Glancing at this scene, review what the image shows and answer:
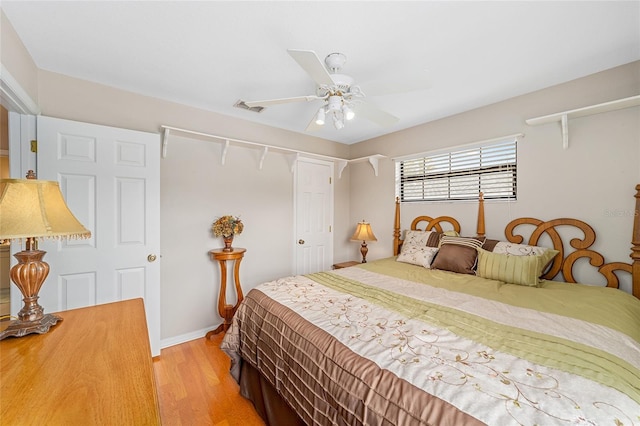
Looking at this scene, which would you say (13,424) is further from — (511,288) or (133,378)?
(511,288)

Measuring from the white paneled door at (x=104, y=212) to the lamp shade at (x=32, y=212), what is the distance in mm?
1325

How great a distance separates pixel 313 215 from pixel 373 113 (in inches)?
77.6

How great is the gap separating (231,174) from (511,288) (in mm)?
2799

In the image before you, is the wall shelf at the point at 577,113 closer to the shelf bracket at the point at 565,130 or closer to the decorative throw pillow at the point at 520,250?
the shelf bracket at the point at 565,130

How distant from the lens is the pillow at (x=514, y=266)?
1.98 metres

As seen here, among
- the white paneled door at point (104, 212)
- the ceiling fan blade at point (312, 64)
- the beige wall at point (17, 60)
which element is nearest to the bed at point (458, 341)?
the white paneled door at point (104, 212)

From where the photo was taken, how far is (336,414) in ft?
3.43

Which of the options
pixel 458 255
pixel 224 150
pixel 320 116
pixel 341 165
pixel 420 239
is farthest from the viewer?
pixel 341 165

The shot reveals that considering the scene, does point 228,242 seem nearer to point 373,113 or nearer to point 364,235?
A: point 364,235

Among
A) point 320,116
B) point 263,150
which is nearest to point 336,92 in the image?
point 320,116

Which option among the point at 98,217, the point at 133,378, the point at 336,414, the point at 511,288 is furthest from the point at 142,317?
the point at 511,288

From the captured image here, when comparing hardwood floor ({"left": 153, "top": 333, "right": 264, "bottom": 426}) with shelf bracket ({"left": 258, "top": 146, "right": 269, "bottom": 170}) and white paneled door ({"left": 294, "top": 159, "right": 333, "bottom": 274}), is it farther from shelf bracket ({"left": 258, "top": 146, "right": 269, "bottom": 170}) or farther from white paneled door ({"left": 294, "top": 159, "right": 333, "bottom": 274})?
shelf bracket ({"left": 258, "top": 146, "right": 269, "bottom": 170})

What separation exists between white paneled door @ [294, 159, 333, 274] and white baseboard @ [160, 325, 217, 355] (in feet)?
4.20

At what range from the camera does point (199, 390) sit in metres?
1.98
